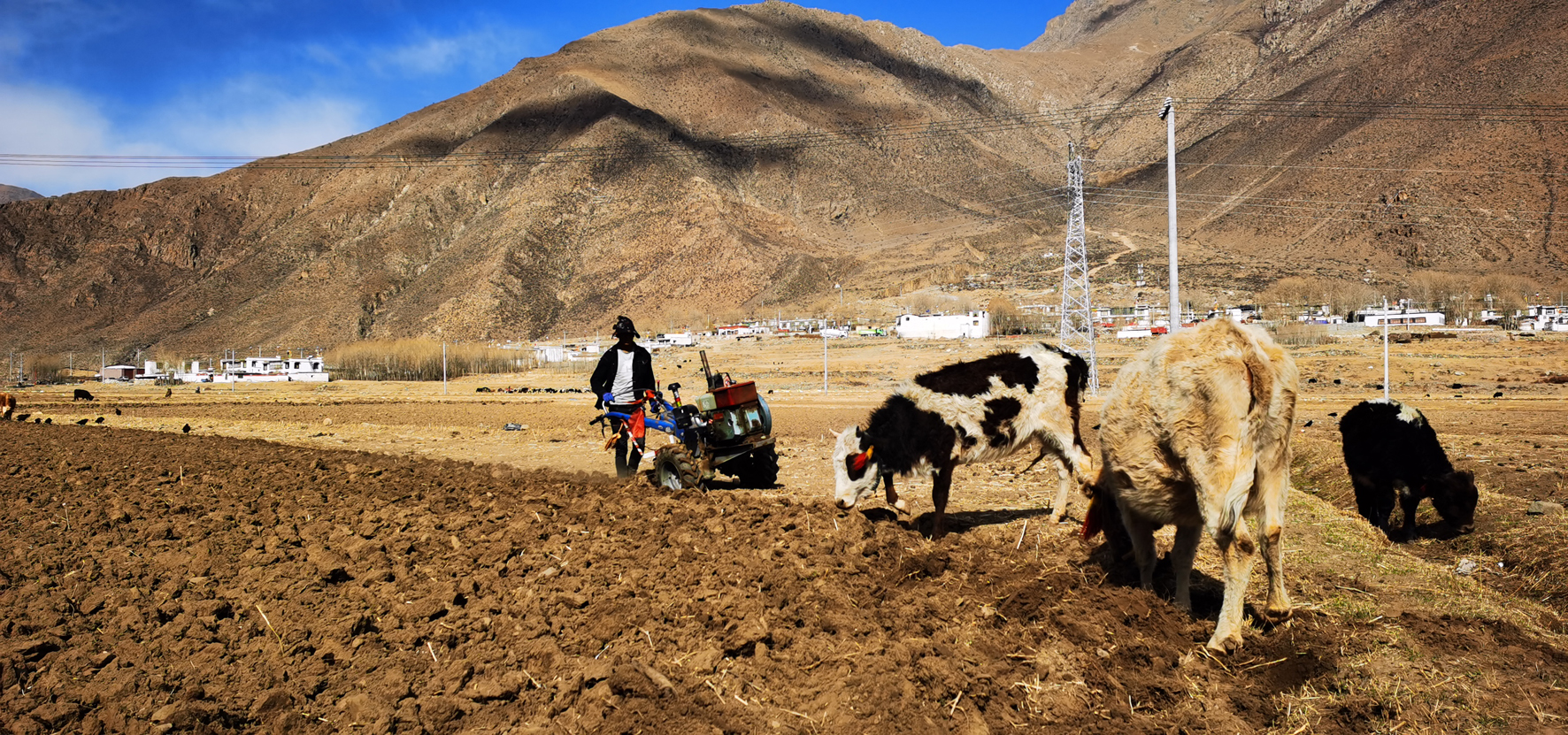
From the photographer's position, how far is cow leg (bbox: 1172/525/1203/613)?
248 inches

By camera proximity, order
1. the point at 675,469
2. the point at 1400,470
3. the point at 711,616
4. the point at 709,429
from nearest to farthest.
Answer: the point at 711,616, the point at 1400,470, the point at 675,469, the point at 709,429

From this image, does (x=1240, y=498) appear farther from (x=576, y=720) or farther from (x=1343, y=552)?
(x=576, y=720)

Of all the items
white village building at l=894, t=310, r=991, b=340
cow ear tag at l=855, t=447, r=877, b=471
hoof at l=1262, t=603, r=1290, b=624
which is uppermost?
white village building at l=894, t=310, r=991, b=340

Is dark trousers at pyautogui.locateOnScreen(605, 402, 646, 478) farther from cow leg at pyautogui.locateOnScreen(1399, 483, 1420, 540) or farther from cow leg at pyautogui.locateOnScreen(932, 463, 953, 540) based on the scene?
cow leg at pyautogui.locateOnScreen(1399, 483, 1420, 540)

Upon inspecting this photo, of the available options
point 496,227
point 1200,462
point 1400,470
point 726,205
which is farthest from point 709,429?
point 496,227

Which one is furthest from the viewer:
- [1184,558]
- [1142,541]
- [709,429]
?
[709,429]

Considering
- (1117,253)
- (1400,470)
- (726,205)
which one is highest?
(726,205)

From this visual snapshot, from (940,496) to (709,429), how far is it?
3.53 m

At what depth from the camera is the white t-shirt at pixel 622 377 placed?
37.5 feet

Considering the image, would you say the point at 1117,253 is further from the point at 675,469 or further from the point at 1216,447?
the point at 1216,447

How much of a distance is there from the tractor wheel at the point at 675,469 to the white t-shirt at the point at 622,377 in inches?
33.0

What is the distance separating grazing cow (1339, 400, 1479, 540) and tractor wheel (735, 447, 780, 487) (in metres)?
6.91

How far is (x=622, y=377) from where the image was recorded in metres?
11.5

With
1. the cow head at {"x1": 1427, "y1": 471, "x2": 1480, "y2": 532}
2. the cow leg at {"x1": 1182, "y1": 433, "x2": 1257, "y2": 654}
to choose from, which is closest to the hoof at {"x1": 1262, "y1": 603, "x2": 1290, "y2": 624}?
the cow leg at {"x1": 1182, "y1": 433, "x2": 1257, "y2": 654}
